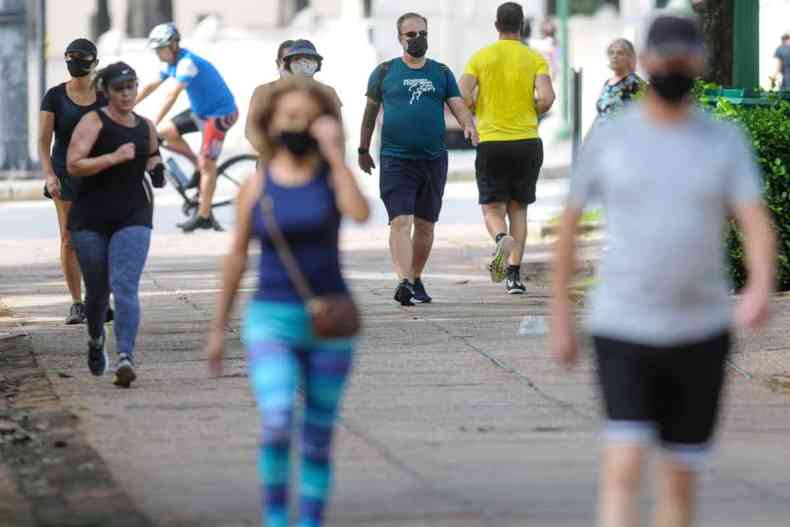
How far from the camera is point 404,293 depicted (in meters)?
13.4

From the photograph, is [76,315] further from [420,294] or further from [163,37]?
[163,37]

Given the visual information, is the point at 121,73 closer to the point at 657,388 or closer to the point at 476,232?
the point at 657,388

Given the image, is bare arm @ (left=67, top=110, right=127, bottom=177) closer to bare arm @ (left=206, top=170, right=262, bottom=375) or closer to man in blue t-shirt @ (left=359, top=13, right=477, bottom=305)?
man in blue t-shirt @ (left=359, top=13, right=477, bottom=305)

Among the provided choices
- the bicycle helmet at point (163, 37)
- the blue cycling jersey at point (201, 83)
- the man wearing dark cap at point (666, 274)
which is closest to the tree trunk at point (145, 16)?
the blue cycling jersey at point (201, 83)

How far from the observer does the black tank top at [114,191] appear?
10320 millimetres

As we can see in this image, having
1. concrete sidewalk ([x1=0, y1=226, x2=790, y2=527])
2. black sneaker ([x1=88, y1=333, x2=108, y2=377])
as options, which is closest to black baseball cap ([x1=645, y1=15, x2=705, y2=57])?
concrete sidewalk ([x1=0, y1=226, x2=790, y2=527])

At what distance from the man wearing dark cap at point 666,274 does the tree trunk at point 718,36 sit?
9.68 m

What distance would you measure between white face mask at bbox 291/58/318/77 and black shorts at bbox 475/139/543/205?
5.41 ft

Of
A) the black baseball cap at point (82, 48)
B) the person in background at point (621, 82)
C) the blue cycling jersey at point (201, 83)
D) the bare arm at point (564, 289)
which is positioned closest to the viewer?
the bare arm at point (564, 289)

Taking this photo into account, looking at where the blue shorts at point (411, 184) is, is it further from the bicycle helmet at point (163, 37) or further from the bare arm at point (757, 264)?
the bare arm at point (757, 264)

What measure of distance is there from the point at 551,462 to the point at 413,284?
5.62 metres

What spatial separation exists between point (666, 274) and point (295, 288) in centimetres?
123

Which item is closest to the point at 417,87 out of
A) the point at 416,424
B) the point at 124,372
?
the point at 124,372

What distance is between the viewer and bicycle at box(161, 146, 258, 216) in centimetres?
2039
